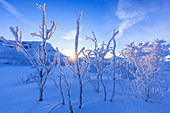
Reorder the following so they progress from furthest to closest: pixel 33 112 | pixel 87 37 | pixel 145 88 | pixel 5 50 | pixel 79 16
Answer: pixel 5 50 → pixel 145 88 → pixel 87 37 → pixel 33 112 → pixel 79 16

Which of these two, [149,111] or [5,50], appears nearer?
[149,111]

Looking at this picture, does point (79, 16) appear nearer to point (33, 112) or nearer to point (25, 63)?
point (33, 112)

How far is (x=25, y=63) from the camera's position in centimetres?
1797

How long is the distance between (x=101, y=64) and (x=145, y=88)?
276 cm

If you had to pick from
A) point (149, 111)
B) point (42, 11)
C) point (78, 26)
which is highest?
point (42, 11)

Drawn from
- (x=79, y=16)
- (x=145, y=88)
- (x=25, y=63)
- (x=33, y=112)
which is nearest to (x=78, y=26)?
(x=79, y=16)

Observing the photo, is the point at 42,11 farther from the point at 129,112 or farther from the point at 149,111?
the point at 149,111

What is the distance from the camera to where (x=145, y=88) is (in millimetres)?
4020

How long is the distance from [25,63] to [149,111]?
2102cm

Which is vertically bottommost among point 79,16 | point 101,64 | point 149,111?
point 149,111

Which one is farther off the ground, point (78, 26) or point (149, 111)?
point (78, 26)

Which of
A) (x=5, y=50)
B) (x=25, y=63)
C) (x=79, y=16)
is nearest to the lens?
(x=79, y=16)

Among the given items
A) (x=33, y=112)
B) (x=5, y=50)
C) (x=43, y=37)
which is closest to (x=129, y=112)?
(x=33, y=112)

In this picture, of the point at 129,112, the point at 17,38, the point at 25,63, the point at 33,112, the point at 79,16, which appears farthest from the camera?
the point at 25,63
